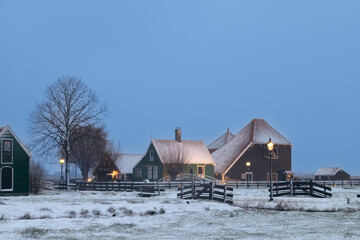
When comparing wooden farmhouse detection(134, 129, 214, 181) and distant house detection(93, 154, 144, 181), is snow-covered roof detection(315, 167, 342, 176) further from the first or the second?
distant house detection(93, 154, 144, 181)

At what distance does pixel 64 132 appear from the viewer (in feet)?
172

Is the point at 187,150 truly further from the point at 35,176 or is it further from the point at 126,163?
the point at 35,176

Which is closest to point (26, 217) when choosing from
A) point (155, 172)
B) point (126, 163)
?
point (155, 172)

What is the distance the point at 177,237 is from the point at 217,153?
6201 centimetres

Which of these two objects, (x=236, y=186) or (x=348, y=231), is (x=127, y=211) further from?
(x=236, y=186)

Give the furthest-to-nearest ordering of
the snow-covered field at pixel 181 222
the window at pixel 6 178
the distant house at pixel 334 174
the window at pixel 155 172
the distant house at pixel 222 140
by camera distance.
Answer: the distant house at pixel 334 174, the distant house at pixel 222 140, the window at pixel 155 172, the window at pixel 6 178, the snow-covered field at pixel 181 222

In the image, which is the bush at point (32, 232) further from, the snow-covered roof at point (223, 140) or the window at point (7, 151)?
the snow-covered roof at point (223, 140)

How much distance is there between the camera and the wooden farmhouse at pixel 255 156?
6919 cm

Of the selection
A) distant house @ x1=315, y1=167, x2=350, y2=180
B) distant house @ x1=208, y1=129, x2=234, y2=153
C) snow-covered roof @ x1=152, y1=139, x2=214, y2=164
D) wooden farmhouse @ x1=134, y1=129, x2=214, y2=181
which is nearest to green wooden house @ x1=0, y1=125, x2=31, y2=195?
wooden farmhouse @ x1=134, y1=129, x2=214, y2=181

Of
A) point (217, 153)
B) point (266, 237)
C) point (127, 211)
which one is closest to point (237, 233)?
point (266, 237)

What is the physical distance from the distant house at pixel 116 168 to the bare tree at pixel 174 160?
29.1ft

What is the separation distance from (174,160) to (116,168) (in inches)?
395

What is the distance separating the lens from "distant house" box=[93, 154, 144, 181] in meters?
74.6

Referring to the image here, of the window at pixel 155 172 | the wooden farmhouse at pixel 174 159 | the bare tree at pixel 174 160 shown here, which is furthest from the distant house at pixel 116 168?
the bare tree at pixel 174 160
